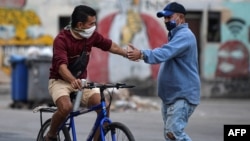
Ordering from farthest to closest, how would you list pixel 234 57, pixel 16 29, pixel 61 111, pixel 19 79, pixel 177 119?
pixel 234 57, pixel 16 29, pixel 19 79, pixel 61 111, pixel 177 119

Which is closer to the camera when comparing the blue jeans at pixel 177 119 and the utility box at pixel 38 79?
the blue jeans at pixel 177 119

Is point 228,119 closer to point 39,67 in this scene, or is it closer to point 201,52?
point 39,67

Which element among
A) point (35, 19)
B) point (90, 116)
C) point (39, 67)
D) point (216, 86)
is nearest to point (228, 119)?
point (90, 116)

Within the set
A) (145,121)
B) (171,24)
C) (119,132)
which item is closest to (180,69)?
(171,24)

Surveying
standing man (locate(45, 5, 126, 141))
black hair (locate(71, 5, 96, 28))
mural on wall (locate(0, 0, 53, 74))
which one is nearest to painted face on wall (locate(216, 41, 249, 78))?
mural on wall (locate(0, 0, 53, 74))

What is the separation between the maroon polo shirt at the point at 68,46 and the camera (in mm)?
7270

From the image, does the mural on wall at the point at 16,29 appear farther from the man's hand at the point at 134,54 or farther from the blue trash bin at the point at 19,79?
the man's hand at the point at 134,54

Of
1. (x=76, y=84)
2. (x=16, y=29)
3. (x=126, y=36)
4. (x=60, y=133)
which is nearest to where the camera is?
(x=76, y=84)

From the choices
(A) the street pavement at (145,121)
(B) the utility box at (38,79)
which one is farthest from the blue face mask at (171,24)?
(B) the utility box at (38,79)

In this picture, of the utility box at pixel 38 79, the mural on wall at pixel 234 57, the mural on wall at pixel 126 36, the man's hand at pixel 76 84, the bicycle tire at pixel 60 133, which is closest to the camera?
the man's hand at pixel 76 84

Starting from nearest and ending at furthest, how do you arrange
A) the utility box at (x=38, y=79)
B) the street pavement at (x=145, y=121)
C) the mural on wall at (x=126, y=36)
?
the street pavement at (x=145, y=121)
the utility box at (x=38, y=79)
the mural on wall at (x=126, y=36)

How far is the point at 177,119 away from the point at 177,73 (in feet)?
1.47

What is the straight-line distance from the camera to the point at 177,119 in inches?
271
